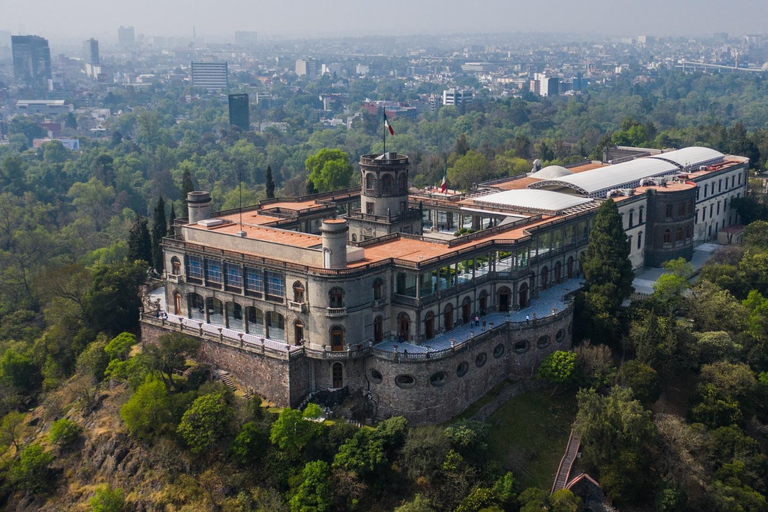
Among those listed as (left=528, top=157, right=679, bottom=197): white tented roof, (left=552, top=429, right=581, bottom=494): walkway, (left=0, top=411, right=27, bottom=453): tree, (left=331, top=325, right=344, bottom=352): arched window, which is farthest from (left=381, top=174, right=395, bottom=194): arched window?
(left=0, top=411, right=27, bottom=453): tree

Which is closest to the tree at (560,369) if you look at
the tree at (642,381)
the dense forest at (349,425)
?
the dense forest at (349,425)

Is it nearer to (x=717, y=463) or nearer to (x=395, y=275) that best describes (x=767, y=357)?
(x=717, y=463)

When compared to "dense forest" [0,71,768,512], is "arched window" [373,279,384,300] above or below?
above

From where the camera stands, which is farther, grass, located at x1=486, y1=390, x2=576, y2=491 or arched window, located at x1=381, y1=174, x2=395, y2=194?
arched window, located at x1=381, y1=174, x2=395, y2=194

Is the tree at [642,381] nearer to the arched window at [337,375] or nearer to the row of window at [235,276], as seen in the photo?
the arched window at [337,375]

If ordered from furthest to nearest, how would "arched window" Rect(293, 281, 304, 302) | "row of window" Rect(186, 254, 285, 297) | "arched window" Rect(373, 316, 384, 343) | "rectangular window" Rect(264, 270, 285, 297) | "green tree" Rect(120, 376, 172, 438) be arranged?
"row of window" Rect(186, 254, 285, 297) < "rectangular window" Rect(264, 270, 285, 297) < "arched window" Rect(373, 316, 384, 343) < "arched window" Rect(293, 281, 304, 302) < "green tree" Rect(120, 376, 172, 438)

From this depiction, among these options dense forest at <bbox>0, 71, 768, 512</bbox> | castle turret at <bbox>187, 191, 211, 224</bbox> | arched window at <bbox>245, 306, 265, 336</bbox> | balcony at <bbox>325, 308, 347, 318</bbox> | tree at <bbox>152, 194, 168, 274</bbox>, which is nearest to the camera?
dense forest at <bbox>0, 71, 768, 512</bbox>

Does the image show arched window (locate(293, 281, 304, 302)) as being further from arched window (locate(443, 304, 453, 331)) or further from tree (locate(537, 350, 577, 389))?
tree (locate(537, 350, 577, 389))

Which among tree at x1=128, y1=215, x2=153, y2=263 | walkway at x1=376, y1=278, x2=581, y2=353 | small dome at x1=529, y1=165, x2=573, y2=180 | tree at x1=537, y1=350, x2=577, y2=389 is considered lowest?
tree at x1=537, y1=350, x2=577, y2=389

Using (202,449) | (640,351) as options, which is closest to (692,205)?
(640,351)
